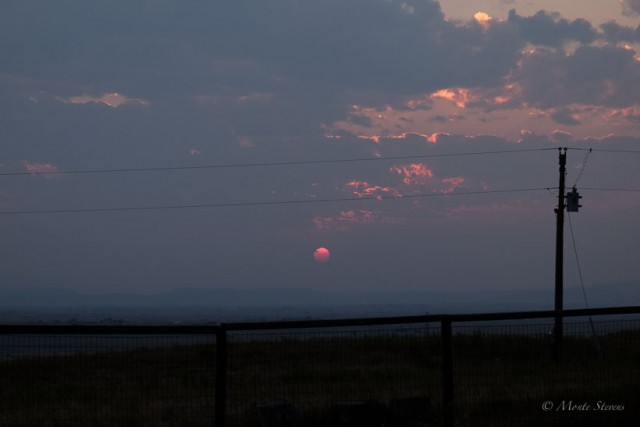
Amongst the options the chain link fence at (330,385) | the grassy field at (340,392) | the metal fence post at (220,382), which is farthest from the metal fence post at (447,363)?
the metal fence post at (220,382)

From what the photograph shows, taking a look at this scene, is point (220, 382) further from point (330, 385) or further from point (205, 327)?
point (330, 385)

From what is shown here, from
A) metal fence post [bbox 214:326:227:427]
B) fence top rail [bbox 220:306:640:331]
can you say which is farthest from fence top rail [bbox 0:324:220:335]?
fence top rail [bbox 220:306:640:331]

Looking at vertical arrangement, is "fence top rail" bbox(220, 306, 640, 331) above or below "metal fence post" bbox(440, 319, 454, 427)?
above

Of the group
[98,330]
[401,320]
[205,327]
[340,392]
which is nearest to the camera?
[98,330]

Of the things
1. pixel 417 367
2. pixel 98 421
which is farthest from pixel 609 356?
pixel 98 421

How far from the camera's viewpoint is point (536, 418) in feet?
41.1

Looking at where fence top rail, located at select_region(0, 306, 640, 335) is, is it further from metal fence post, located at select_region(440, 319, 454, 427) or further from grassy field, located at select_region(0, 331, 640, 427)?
grassy field, located at select_region(0, 331, 640, 427)

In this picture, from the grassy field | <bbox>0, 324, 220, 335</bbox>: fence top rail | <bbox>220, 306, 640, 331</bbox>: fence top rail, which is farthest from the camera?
the grassy field

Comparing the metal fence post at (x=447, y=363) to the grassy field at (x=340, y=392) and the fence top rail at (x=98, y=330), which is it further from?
the fence top rail at (x=98, y=330)

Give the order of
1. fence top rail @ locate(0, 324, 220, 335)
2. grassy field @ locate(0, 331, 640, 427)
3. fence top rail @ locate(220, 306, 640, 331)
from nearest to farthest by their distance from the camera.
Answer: fence top rail @ locate(0, 324, 220, 335)
fence top rail @ locate(220, 306, 640, 331)
grassy field @ locate(0, 331, 640, 427)

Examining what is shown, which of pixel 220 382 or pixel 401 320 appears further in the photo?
pixel 401 320

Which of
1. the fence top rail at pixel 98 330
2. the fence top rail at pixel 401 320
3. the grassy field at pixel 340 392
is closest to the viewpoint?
the fence top rail at pixel 98 330

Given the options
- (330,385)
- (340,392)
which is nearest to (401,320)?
(330,385)

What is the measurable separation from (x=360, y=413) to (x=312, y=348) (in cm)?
117
